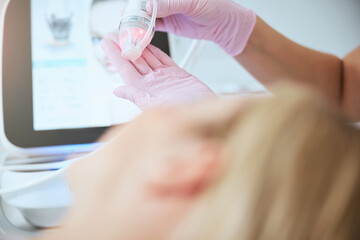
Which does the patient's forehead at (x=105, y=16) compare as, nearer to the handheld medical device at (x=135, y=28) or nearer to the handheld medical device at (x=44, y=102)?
the handheld medical device at (x=44, y=102)

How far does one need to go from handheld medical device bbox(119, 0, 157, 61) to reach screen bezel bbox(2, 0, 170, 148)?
0.27 metres

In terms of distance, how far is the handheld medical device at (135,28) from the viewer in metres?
0.61

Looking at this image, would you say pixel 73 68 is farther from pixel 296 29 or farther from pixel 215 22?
pixel 296 29

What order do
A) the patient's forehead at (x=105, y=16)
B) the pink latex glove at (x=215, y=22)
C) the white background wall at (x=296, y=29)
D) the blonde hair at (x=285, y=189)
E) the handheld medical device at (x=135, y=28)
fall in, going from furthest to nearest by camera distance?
the white background wall at (x=296, y=29), the patient's forehead at (x=105, y=16), the pink latex glove at (x=215, y=22), the handheld medical device at (x=135, y=28), the blonde hair at (x=285, y=189)

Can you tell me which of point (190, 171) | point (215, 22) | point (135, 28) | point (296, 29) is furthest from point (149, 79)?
point (296, 29)

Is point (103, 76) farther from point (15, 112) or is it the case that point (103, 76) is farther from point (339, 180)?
point (339, 180)

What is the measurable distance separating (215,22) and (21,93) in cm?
55

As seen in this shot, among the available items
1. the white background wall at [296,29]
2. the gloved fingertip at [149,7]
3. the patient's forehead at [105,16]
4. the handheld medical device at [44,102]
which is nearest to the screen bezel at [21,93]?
the handheld medical device at [44,102]

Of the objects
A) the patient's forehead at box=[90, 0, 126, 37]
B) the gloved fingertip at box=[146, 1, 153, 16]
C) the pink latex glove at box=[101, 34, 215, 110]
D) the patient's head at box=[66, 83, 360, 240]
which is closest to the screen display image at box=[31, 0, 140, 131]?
the patient's forehead at box=[90, 0, 126, 37]

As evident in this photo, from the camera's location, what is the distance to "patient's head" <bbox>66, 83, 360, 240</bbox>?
33cm

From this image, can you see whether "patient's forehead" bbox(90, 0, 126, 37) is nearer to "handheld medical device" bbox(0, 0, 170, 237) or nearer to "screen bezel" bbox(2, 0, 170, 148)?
"handheld medical device" bbox(0, 0, 170, 237)

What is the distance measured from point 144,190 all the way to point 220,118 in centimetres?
13

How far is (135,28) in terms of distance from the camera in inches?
24.1

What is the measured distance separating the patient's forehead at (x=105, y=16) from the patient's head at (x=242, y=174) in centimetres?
55
